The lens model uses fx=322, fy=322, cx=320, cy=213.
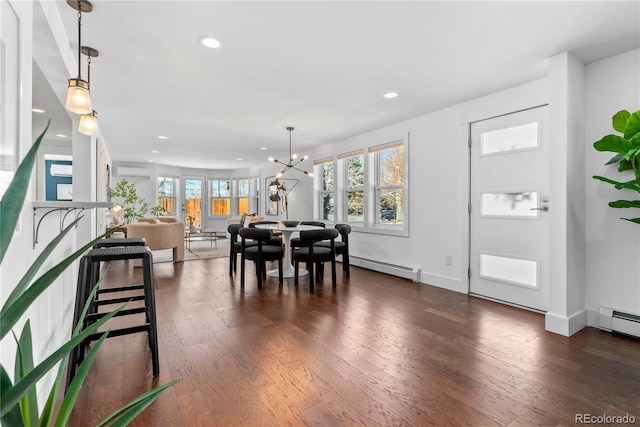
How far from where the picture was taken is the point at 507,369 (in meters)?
2.09

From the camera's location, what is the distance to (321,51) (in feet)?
8.59

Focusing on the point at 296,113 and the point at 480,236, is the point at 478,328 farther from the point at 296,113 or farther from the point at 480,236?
the point at 296,113

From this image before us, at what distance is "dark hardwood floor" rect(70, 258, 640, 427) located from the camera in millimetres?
1660

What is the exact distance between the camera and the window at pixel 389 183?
4.95 m

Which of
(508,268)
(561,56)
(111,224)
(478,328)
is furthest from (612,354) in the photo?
(111,224)

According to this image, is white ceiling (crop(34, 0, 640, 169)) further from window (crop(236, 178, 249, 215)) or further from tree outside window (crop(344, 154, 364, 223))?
window (crop(236, 178, 249, 215))

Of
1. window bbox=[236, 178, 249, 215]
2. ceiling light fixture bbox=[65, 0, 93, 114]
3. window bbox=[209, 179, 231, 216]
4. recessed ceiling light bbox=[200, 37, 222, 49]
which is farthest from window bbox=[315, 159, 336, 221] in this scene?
window bbox=[209, 179, 231, 216]

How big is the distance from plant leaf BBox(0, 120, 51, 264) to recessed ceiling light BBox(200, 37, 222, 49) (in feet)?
7.04

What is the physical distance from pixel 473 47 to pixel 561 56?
801 mm

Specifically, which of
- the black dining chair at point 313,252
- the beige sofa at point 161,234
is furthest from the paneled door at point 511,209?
the beige sofa at point 161,234

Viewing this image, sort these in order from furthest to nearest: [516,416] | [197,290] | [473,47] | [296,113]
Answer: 1. [296,113]
2. [197,290]
3. [473,47]
4. [516,416]

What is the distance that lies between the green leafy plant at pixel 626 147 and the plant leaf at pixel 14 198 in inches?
126

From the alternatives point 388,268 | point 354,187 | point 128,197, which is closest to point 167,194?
point 128,197
